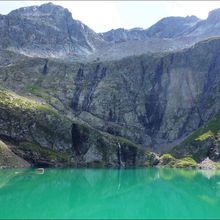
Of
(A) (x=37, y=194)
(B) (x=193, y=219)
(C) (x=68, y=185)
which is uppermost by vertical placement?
(B) (x=193, y=219)

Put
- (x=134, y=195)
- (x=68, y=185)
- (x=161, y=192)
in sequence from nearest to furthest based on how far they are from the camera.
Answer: (x=134, y=195)
(x=161, y=192)
(x=68, y=185)

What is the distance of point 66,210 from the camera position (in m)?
75.4

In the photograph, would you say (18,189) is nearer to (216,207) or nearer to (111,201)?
(111,201)

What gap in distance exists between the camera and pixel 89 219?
65.8 meters

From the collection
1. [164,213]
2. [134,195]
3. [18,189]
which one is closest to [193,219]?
[164,213]

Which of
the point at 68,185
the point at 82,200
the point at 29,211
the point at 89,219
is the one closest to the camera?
the point at 89,219

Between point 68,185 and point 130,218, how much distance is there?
59.5m

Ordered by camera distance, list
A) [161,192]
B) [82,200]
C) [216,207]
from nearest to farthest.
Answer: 1. [216,207]
2. [82,200]
3. [161,192]

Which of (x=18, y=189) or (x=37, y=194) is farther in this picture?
(x=18, y=189)

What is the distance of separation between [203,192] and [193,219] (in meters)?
48.9

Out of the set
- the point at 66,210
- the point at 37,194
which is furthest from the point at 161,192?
the point at 66,210

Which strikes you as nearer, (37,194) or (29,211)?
(29,211)

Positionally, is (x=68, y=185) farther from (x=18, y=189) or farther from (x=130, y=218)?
(x=130, y=218)

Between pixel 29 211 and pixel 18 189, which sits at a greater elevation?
pixel 29 211
